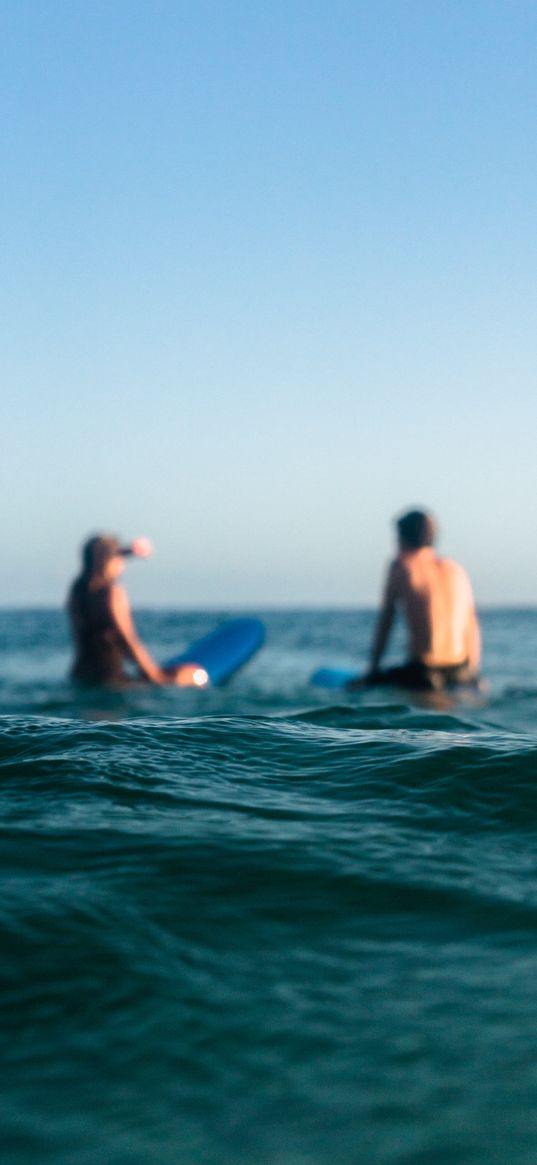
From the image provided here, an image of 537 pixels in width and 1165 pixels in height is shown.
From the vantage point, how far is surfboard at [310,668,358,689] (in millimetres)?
10312

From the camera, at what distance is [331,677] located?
414 inches

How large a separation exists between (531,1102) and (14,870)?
129 centimetres

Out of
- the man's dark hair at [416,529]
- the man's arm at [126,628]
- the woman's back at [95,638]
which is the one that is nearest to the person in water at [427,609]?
the man's dark hair at [416,529]

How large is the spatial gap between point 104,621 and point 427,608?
3.09 metres

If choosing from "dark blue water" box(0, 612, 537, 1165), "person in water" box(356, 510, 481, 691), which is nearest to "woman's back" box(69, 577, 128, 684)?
"person in water" box(356, 510, 481, 691)

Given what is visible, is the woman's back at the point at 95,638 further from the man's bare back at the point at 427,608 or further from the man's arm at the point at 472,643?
the man's arm at the point at 472,643

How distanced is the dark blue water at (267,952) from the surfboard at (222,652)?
712cm

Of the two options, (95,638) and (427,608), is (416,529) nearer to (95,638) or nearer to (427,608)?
(427,608)

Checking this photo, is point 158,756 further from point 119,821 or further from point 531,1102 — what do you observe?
point 531,1102

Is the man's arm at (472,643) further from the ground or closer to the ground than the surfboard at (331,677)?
further from the ground

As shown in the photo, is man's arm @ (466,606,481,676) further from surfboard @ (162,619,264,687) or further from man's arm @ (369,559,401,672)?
surfboard @ (162,619,264,687)

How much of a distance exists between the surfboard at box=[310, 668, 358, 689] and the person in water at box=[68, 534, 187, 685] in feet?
5.63

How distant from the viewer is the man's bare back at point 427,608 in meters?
7.55

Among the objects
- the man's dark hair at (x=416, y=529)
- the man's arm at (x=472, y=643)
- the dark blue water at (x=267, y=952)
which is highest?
the man's dark hair at (x=416, y=529)
